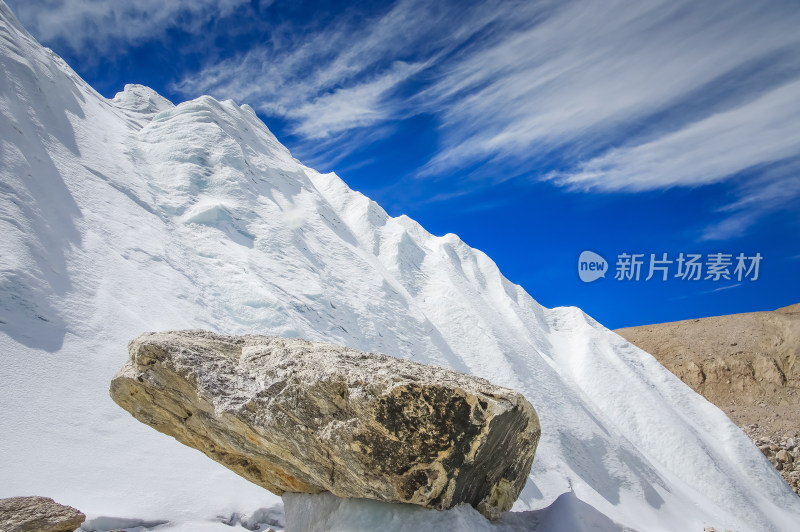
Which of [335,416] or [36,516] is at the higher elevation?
[335,416]

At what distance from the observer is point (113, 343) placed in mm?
9141

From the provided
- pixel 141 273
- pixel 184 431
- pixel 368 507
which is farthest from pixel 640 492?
pixel 141 273

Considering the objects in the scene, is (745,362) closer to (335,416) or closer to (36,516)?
(335,416)

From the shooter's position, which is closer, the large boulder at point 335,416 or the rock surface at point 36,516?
the large boulder at point 335,416

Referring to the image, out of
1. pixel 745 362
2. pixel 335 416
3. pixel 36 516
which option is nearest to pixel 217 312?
pixel 36 516

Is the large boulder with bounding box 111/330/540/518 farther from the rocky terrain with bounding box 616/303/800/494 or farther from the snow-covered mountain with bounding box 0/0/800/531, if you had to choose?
the rocky terrain with bounding box 616/303/800/494

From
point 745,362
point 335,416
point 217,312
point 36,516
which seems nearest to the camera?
point 335,416

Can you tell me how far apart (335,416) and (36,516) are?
3.27 m

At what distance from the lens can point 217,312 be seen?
12109 millimetres

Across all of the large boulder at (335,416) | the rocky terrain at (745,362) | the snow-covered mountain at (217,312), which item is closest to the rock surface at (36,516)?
the snow-covered mountain at (217,312)

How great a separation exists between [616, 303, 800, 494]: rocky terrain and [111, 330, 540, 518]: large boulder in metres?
32.7

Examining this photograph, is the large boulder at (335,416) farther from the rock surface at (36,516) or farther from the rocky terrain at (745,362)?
the rocky terrain at (745,362)

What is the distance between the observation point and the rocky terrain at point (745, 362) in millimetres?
32188

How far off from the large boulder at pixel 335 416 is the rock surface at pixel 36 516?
1140 millimetres
